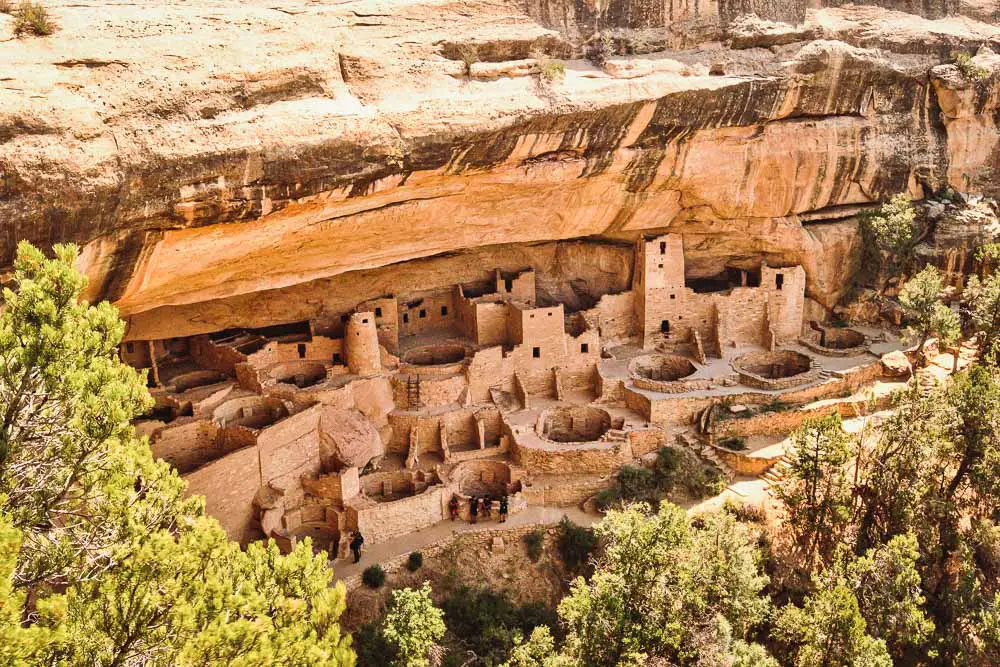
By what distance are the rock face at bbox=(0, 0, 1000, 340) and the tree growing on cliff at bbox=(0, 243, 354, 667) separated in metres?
3.11

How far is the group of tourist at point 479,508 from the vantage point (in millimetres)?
17016

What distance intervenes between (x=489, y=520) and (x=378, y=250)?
240 inches

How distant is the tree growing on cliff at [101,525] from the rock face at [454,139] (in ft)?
10.2

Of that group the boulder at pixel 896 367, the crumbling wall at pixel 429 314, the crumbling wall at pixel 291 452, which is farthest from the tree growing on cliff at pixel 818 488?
the crumbling wall at pixel 291 452

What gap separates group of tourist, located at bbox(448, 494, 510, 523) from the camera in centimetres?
1702

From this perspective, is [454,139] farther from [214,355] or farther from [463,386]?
[214,355]

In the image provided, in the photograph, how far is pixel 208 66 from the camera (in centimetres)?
1230

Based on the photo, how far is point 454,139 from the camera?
14742 millimetres

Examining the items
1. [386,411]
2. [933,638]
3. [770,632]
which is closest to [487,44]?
[386,411]

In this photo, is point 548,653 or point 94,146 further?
point 548,653

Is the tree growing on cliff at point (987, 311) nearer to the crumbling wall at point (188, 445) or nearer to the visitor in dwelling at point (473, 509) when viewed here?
the visitor in dwelling at point (473, 509)

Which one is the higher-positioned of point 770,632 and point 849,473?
point 849,473

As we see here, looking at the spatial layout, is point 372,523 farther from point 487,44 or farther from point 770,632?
point 487,44

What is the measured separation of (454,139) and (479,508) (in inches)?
295
